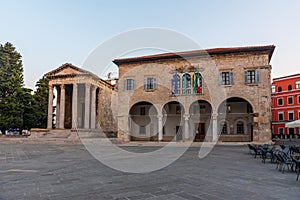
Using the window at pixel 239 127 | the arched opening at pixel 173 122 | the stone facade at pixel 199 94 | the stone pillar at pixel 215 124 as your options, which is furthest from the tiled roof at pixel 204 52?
the window at pixel 239 127

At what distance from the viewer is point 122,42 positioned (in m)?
10.4

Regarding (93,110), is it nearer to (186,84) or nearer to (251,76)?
(186,84)

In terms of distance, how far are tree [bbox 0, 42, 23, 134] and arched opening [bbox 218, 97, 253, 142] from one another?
2426 centimetres

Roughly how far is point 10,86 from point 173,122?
2097 centimetres

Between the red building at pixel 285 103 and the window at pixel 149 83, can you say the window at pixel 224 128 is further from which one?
the red building at pixel 285 103

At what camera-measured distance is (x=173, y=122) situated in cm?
2928

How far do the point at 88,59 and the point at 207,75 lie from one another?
16842mm

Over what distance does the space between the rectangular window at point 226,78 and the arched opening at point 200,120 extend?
12.9 feet

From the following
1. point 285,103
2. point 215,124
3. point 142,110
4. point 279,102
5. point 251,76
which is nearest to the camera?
point 251,76

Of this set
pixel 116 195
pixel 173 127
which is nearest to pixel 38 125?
pixel 173 127

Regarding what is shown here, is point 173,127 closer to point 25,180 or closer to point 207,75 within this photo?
point 207,75

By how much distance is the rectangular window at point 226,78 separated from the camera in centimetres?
2400

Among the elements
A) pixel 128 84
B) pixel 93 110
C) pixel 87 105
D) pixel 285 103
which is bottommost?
pixel 93 110

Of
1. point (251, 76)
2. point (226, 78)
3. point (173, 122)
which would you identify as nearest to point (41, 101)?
point (173, 122)
